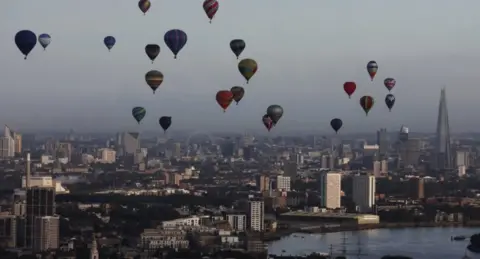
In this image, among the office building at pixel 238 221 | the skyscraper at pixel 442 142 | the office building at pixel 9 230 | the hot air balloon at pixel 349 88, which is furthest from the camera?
the skyscraper at pixel 442 142

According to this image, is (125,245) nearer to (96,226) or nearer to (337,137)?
(96,226)

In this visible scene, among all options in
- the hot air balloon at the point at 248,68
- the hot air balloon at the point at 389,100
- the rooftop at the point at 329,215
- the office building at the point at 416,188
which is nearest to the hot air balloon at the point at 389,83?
the hot air balloon at the point at 389,100

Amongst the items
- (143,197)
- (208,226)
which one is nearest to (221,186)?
(143,197)

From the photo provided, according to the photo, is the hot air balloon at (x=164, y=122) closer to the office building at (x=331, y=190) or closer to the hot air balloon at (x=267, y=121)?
the hot air balloon at (x=267, y=121)

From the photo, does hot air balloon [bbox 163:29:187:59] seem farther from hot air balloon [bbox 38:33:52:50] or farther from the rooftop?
the rooftop

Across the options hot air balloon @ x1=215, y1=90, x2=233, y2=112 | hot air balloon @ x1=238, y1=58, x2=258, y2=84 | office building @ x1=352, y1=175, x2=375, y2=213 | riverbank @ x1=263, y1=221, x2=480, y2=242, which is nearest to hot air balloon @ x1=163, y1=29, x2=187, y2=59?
hot air balloon @ x1=238, y1=58, x2=258, y2=84

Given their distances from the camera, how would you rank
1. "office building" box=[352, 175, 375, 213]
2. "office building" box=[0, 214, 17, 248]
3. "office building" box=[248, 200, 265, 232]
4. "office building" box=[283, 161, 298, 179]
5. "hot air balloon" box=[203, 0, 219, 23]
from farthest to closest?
1. "office building" box=[283, 161, 298, 179]
2. "office building" box=[352, 175, 375, 213]
3. "office building" box=[248, 200, 265, 232]
4. "office building" box=[0, 214, 17, 248]
5. "hot air balloon" box=[203, 0, 219, 23]

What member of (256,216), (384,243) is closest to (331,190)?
(256,216)
